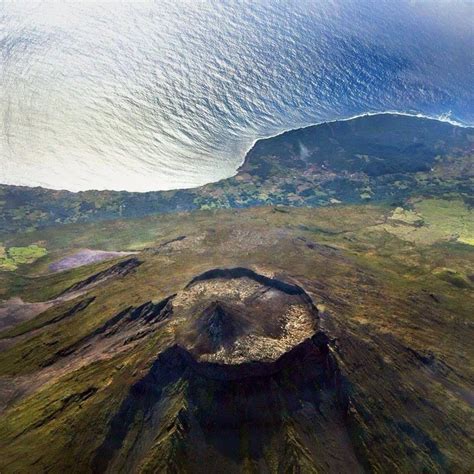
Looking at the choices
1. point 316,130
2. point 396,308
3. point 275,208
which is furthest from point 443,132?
point 396,308

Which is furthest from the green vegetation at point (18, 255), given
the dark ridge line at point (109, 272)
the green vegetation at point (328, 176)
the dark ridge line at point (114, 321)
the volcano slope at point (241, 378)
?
the dark ridge line at point (114, 321)

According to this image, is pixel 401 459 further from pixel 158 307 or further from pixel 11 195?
pixel 11 195

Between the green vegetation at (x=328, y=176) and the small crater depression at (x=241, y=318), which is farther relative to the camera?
the green vegetation at (x=328, y=176)

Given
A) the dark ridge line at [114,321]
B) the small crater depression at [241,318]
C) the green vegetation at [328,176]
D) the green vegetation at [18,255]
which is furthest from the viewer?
the green vegetation at [328,176]

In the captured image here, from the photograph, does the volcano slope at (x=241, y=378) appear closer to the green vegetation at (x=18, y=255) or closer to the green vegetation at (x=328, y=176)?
the green vegetation at (x=18, y=255)

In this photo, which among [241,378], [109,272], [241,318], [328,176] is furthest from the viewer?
[328,176]

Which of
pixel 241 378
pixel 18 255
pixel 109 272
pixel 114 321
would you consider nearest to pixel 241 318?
pixel 241 378

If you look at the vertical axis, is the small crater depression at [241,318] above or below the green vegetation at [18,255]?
above

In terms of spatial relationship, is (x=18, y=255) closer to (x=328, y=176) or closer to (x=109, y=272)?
(x=109, y=272)

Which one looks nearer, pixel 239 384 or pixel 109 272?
pixel 239 384
